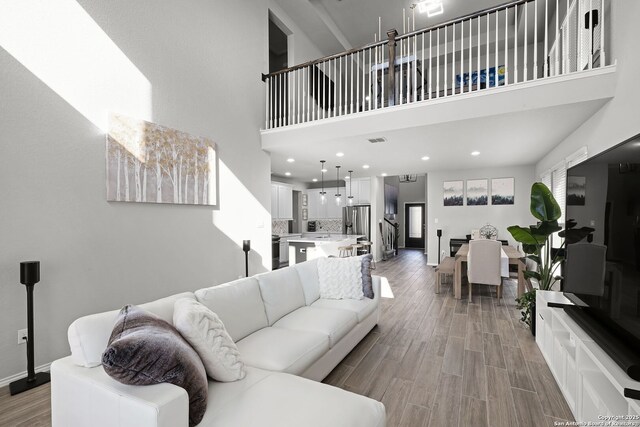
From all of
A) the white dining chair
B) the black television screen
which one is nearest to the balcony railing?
the black television screen

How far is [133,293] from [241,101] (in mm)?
3160

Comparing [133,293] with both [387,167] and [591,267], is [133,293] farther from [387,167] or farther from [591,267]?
[387,167]

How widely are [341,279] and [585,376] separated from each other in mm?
2050

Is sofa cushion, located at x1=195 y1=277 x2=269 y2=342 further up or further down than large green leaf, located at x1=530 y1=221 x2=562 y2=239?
further down

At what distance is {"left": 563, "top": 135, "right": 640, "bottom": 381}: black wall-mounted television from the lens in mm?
1534

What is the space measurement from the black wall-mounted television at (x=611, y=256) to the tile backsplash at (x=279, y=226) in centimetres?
690

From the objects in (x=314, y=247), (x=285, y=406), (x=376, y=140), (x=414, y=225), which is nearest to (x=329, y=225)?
(x=314, y=247)

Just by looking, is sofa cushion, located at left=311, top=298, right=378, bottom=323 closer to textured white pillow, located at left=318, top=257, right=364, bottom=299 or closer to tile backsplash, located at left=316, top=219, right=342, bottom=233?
textured white pillow, located at left=318, top=257, right=364, bottom=299

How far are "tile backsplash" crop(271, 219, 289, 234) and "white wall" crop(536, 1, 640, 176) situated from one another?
6721 millimetres

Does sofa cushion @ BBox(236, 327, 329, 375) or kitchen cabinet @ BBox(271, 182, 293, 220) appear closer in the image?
sofa cushion @ BBox(236, 327, 329, 375)

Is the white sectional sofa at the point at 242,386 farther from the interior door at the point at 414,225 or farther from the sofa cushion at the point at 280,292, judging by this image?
the interior door at the point at 414,225

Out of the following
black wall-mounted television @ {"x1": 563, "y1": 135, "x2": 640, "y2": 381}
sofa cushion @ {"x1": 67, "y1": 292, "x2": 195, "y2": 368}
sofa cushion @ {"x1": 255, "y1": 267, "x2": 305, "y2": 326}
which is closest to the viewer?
sofa cushion @ {"x1": 67, "y1": 292, "x2": 195, "y2": 368}

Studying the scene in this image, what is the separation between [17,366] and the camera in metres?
2.45

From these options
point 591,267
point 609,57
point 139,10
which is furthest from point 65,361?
point 609,57
